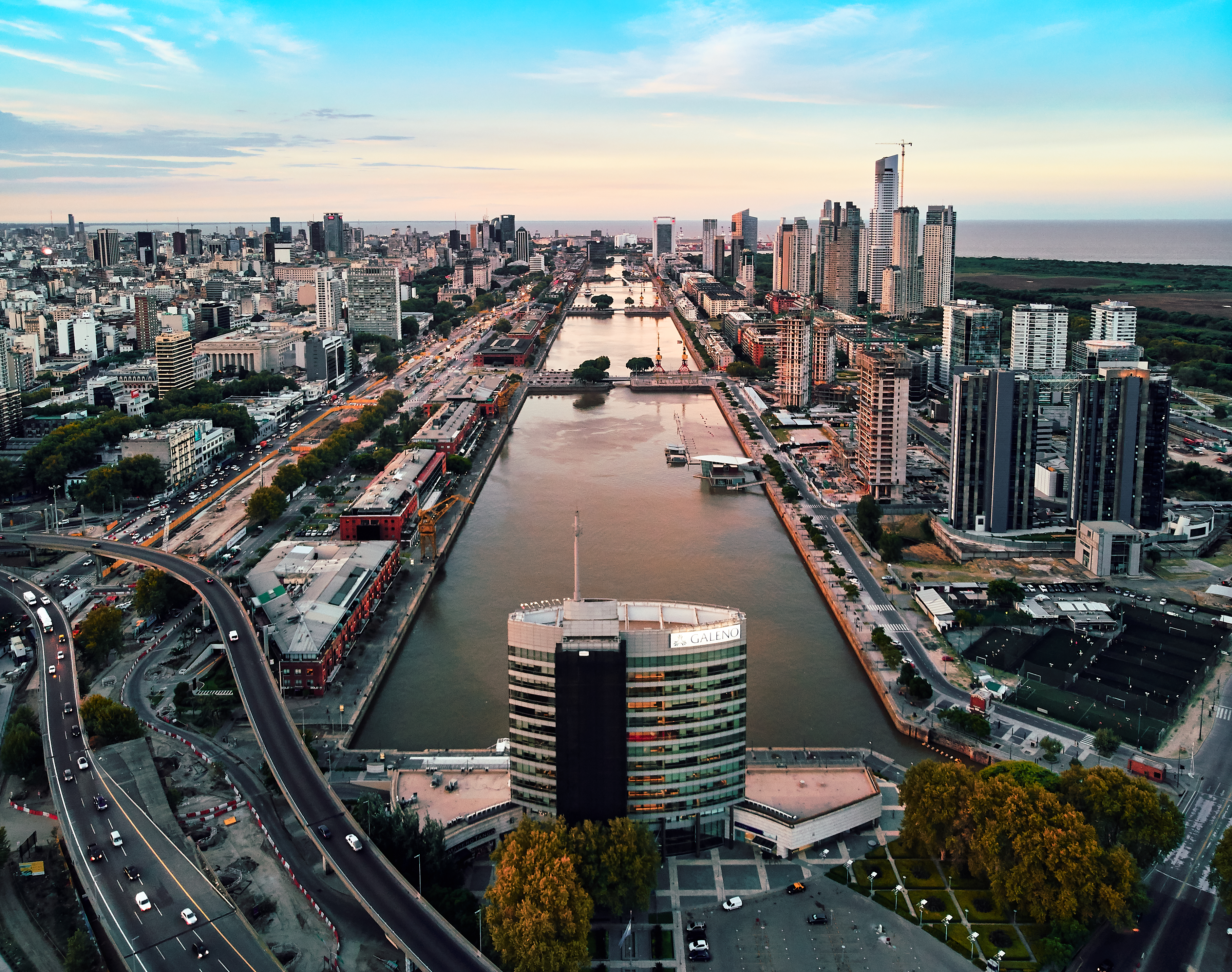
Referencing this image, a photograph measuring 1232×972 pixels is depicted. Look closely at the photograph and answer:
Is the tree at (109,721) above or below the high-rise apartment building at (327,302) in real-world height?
below

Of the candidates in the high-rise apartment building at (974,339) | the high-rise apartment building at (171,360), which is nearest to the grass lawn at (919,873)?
the high-rise apartment building at (974,339)

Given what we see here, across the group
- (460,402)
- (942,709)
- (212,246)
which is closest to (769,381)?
(460,402)

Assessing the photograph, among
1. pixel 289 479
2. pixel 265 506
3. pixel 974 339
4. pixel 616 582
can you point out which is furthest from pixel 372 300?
pixel 616 582

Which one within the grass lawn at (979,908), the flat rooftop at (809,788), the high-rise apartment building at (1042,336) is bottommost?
the grass lawn at (979,908)

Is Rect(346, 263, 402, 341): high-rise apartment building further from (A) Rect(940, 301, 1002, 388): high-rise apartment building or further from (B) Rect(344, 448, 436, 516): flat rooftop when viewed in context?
(A) Rect(940, 301, 1002, 388): high-rise apartment building

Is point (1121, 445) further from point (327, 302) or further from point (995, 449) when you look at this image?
point (327, 302)

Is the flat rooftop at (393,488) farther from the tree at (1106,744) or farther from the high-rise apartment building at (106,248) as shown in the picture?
the high-rise apartment building at (106,248)

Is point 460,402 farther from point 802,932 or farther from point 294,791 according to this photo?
point 802,932

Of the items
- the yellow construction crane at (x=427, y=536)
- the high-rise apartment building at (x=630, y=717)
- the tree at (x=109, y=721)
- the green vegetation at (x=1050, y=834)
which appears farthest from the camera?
the yellow construction crane at (x=427, y=536)
